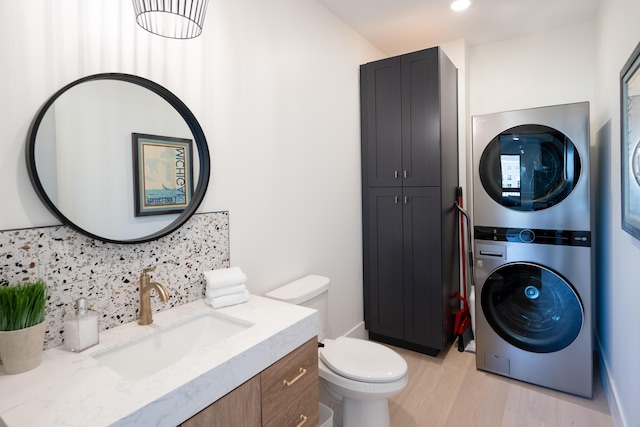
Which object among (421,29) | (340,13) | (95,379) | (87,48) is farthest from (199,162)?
(421,29)

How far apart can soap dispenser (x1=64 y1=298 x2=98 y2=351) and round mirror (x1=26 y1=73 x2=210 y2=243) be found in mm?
263

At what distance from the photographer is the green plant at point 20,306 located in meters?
0.97

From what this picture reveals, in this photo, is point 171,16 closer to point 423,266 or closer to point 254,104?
point 254,104

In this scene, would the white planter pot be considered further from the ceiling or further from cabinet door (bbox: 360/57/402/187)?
the ceiling

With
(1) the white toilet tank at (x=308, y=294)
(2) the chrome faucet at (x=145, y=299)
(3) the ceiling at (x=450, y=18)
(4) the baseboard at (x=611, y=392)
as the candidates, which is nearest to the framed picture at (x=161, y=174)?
(2) the chrome faucet at (x=145, y=299)

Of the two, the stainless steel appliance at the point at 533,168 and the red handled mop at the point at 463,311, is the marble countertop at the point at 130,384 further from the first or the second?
the red handled mop at the point at 463,311

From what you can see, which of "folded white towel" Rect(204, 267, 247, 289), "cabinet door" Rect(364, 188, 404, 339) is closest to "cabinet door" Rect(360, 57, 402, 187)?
"cabinet door" Rect(364, 188, 404, 339)

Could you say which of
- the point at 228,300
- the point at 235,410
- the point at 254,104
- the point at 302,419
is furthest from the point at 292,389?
the point at 254,104

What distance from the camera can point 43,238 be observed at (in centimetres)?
116

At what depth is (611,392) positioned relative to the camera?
208cm

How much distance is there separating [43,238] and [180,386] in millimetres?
698

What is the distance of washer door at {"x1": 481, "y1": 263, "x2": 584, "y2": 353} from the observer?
226 cm

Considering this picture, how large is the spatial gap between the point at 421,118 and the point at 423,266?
1.12 m

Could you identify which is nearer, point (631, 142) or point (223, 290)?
point (631, 142)
